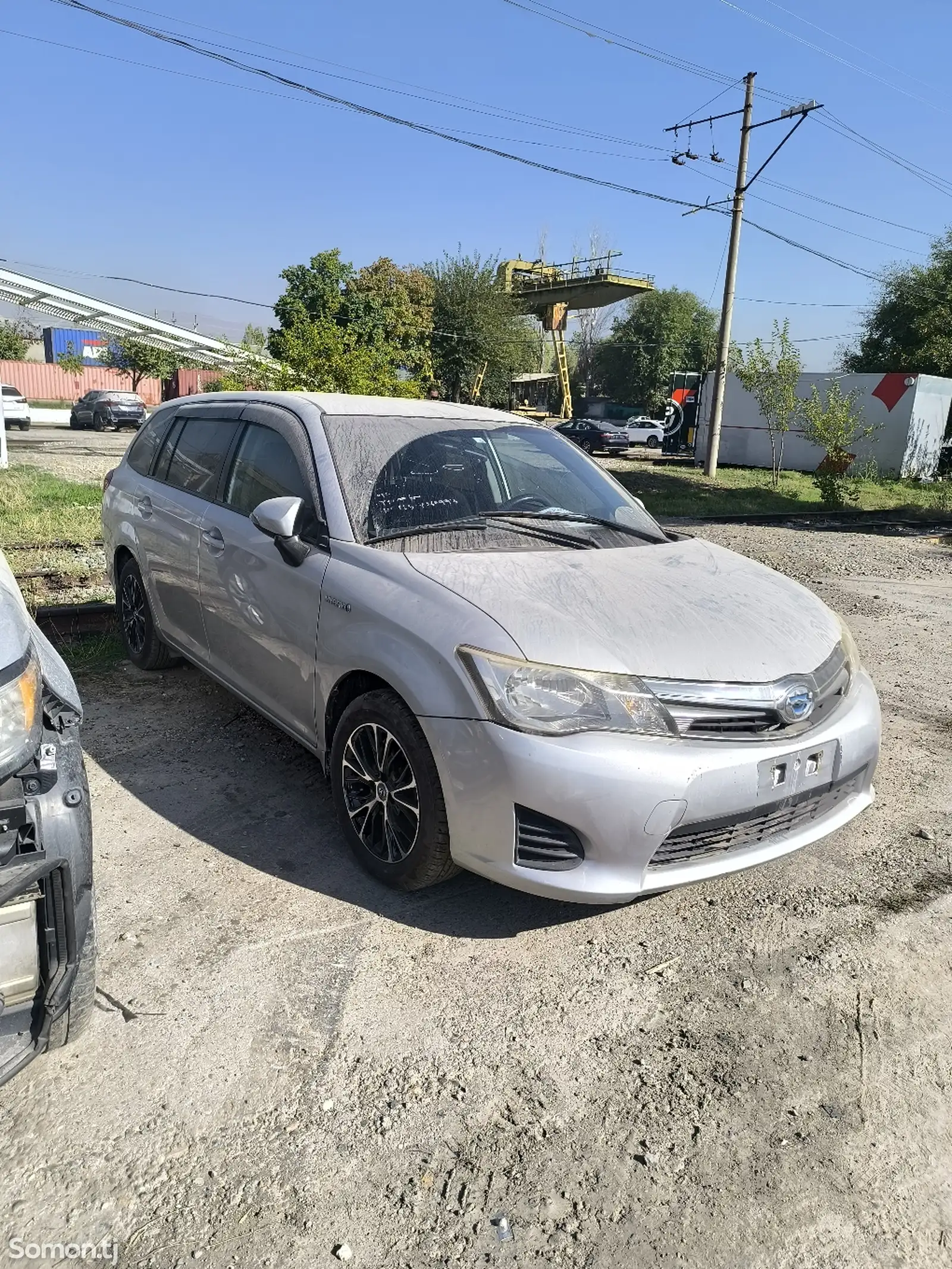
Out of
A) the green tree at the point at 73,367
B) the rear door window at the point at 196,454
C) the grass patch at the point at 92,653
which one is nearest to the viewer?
the rear door window at the point at 196,454

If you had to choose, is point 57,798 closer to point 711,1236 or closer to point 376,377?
point 711,1236

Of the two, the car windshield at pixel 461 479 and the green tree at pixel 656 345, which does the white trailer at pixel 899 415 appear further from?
the green tree at pixel 656 345

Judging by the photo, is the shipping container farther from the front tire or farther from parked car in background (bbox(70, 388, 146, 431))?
the front tire

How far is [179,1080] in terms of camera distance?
2338 mm

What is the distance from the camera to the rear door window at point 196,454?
437 cm

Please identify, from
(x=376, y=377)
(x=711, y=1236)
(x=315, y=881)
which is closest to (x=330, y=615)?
(x=315, y=881)

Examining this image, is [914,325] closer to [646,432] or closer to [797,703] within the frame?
[646,432]

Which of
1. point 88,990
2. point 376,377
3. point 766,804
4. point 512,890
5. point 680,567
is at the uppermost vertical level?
point 376,377

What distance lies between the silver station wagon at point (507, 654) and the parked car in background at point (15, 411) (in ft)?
91.2

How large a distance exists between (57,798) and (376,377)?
11051 mm

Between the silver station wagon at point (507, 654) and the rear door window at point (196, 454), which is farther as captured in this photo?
the rear door window at point (196, 454)

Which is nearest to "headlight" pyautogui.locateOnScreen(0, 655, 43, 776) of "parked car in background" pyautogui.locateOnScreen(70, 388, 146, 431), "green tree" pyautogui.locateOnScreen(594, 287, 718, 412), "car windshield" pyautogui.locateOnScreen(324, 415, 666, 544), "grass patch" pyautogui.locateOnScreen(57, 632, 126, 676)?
"car windshield" pyautogui.locateOnScreen(324, 415, 666, 544)

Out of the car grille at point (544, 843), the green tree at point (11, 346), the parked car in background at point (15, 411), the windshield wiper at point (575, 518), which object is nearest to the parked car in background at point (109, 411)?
the parked car in background at point (15, 411)

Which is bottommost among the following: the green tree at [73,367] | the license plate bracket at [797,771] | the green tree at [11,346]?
the license plate bracket at [797,771]
